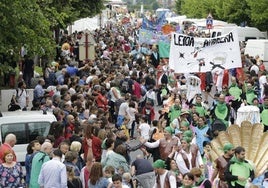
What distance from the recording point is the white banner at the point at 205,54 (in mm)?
23359

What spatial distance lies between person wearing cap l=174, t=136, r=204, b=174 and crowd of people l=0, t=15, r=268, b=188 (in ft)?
0.06

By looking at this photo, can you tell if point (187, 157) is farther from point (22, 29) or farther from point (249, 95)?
point (249, 95)

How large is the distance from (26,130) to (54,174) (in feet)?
15.5

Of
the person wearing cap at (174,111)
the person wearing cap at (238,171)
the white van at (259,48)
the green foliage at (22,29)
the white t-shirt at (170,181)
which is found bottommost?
the white van at (259,48)

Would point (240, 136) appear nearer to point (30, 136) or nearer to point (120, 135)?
point (120, 135)

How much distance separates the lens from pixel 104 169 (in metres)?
11.8

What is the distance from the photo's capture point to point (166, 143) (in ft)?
49.1

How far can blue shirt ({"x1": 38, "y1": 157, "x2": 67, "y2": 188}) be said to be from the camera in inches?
455

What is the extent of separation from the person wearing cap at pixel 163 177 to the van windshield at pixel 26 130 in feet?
16.0

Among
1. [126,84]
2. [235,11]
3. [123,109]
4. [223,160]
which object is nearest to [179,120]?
[123,109]

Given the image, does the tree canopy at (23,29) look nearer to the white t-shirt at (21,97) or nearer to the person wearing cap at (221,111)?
the white t-shirt at (21,97)

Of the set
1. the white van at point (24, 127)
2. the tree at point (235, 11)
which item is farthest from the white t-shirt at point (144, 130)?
the tree at point (235, 11)

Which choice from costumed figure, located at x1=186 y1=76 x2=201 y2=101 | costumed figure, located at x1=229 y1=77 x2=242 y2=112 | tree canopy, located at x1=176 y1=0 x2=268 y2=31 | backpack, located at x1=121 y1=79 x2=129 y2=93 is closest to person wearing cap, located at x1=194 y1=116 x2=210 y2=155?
costumed figure, located at x1=229 y1=77 x2=242 y2=112

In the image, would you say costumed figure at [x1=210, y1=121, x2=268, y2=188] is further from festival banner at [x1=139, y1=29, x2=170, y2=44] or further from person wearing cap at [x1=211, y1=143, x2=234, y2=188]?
festival banner at [x1=139, y1=29, x2=170, y2=44]
